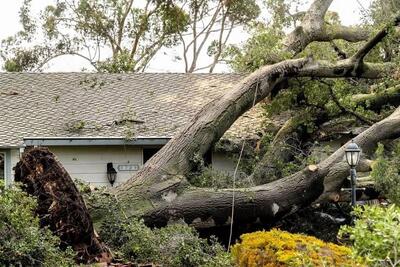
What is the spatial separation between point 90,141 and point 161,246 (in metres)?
5.27

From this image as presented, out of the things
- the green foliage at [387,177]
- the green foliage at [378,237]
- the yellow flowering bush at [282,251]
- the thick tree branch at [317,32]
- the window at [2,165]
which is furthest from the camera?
the thick tree branch at [317,32]

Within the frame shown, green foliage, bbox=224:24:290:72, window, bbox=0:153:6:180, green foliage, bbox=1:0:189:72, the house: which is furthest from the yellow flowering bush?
green foliage, bbox=1:0:189:72

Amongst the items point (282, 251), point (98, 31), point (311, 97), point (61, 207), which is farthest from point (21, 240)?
point (98, 31)

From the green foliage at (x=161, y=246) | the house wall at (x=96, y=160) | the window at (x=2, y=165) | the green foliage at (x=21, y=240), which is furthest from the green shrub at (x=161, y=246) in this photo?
the window at (x=2, y=165)

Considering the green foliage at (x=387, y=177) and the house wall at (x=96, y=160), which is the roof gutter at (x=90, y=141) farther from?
the green foliage at (x=387, y=177)

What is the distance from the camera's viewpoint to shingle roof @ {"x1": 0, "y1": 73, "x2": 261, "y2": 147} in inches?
555

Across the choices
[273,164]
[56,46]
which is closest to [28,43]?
[56,46]

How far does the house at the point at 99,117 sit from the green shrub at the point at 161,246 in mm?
4517

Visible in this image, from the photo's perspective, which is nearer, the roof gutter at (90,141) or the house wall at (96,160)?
the roof gutter at (90,141)

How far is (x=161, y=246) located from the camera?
8680 mm

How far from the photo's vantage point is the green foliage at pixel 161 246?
827 centimetres

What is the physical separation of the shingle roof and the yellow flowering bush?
650 centimetres

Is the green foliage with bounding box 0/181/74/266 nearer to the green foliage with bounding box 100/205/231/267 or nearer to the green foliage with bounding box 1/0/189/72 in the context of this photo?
the green foliage with bounding box 100/205/231/267

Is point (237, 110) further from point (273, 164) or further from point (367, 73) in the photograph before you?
point (367, 73)
